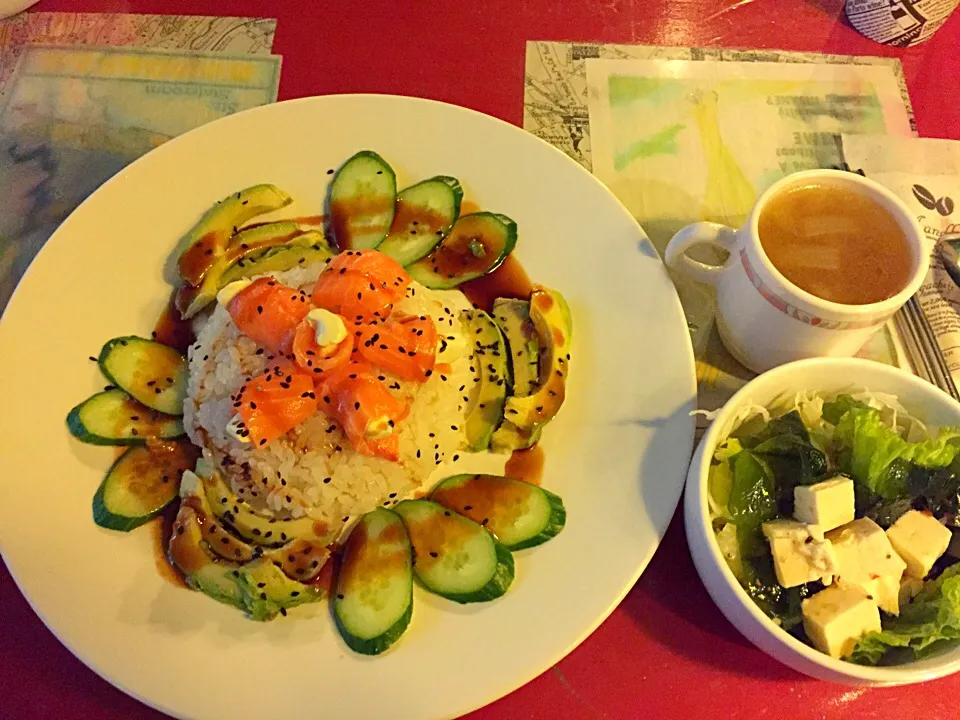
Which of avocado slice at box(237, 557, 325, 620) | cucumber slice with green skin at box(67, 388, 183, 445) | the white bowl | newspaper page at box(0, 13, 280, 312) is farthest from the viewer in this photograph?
newspaper page at box(0, 13, 280, 312)

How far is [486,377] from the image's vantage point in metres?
2.11

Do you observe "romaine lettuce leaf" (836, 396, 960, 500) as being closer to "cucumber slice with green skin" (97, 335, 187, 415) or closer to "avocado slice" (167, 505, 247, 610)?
"avocado slice" (167, 505, 247, 610)

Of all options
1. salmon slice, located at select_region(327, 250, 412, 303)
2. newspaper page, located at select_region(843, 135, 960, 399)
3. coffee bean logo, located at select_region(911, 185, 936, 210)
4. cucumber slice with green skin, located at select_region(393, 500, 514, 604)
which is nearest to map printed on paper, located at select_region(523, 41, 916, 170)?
Result: newspaper page, located at select_region(843, 135, 960, 399)

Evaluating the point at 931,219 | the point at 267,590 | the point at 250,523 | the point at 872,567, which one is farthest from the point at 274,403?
the point at 931,219

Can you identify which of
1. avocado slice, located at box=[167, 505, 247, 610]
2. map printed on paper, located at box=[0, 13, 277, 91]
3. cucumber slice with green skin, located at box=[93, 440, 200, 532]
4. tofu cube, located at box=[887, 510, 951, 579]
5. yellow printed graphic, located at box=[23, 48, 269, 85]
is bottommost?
avocado slice, located at box=[167, 505, 247, 610]

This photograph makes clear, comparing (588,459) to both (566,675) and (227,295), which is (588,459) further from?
(227,295)

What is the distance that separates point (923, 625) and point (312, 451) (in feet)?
4.83

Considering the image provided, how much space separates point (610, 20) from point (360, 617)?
2433mm

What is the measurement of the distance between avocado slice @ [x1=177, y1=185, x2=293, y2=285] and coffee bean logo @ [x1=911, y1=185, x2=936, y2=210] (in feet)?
6.79

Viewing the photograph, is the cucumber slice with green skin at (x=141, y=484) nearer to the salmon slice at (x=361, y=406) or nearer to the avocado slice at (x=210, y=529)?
the avocado slice at (x=210, y=529)

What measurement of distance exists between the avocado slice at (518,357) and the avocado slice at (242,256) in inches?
24.5

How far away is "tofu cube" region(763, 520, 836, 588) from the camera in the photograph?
157cm

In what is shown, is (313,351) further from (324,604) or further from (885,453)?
(885,453)

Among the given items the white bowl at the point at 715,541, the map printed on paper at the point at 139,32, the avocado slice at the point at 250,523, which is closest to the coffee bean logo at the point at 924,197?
the white bowl at the point at 715,541
